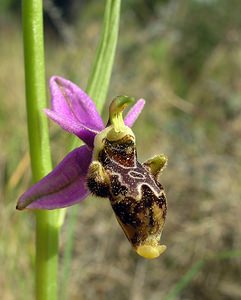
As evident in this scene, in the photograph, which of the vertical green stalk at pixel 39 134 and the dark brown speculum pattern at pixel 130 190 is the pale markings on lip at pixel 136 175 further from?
the vertical green stalk at pixel 39 134

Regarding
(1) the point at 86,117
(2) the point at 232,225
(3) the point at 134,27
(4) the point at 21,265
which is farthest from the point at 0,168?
(3) the point at 134,27

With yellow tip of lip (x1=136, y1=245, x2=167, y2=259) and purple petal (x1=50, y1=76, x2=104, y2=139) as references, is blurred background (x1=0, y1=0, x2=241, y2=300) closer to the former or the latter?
purple petal (x1=50, y1=76, x2=104, y2=139)

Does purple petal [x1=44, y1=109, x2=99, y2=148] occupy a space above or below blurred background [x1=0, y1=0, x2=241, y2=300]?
above

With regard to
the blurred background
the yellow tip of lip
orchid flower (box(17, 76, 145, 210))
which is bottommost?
the blurred background

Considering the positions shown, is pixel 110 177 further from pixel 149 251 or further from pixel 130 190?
pixel 149 251

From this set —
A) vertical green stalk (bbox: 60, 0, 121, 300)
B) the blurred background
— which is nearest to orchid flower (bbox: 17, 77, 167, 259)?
vertical green stalk (bbox: 60, 0, 121, 300)

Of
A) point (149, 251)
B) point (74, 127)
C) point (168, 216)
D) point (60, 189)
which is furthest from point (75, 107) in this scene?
point (168, 216)
